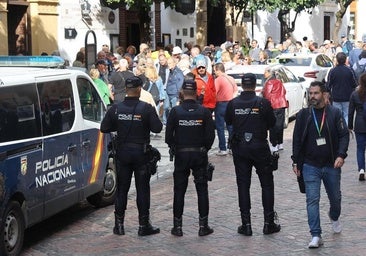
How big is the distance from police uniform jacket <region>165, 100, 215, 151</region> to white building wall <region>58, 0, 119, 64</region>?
17539mm

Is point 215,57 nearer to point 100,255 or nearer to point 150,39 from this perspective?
point 150,39

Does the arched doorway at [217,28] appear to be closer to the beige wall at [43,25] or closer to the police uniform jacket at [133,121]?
the beige wall at [43,25]

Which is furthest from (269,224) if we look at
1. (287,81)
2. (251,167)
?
(287,81)

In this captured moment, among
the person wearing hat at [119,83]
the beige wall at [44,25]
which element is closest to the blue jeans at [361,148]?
the person wearing hat at [119,83]

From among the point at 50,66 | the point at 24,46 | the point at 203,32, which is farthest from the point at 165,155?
the point at 203,32

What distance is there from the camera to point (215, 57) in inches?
1032

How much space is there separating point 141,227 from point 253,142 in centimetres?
160

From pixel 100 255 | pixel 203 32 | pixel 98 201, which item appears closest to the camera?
pixel 100 255

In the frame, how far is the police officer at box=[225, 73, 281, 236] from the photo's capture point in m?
9.22

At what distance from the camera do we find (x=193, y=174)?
932cm

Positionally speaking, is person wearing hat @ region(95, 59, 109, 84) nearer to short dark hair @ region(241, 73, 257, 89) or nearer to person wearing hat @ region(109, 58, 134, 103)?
person wearing hat @ region(109, 58, 134, 103)

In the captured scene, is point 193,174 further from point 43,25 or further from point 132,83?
point 43,25

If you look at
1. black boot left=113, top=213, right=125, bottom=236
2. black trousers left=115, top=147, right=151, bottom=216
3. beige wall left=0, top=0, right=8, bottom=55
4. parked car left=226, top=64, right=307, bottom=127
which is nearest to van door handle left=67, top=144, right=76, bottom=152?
black trousers left=115, top=147, right=151, bottom=216

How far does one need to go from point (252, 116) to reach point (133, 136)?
1.33 m
